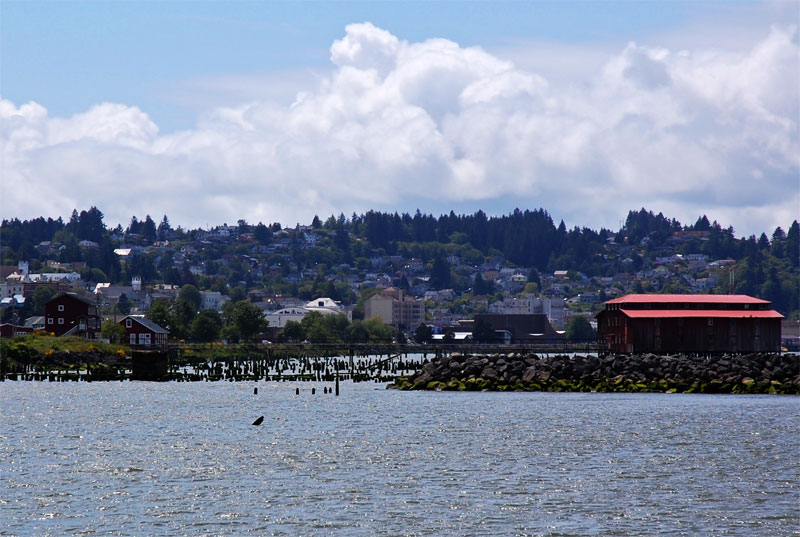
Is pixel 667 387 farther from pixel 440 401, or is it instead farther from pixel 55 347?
pixel 55 347

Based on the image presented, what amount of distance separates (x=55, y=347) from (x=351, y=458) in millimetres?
92465

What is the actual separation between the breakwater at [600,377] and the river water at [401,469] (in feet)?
49.4

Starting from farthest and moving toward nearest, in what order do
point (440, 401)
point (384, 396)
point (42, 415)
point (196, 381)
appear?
point (196, 381), point (384, 396), point (440, 401), point (42, 415)

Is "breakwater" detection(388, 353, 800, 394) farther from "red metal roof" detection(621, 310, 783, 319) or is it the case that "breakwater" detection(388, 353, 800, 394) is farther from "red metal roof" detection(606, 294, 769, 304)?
"red metal roof" detection(606, 294, 769, 304)

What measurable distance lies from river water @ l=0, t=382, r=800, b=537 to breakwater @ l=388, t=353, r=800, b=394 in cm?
1505

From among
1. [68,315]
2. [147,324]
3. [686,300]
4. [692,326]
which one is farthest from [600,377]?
[68,315]

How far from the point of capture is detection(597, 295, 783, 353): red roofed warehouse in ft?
464

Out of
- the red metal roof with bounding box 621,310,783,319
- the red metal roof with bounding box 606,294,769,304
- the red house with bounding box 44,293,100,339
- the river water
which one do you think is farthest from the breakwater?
the red house with bounding box 44,293,100,339

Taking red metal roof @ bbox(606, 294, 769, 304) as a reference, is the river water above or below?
below

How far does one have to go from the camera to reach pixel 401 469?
4541 cm

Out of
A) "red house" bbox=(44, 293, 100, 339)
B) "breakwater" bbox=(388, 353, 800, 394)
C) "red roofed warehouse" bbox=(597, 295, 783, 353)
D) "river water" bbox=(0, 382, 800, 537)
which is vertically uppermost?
"red house" bbox=(44, 293, 100, 339)

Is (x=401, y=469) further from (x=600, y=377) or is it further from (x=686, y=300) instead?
(x=686, y=300)

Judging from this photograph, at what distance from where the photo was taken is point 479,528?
111 ft

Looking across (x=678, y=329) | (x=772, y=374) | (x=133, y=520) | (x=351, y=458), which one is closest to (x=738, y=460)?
(x=351, y=458)
